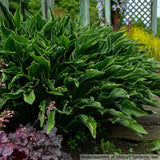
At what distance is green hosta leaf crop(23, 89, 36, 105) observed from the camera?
1.89 meters

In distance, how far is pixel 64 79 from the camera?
2.16 m

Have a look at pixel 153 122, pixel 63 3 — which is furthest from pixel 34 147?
pixel 63 3

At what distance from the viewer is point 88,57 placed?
7.69 feet

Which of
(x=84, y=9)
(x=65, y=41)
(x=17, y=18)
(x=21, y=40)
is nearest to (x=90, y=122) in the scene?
(x=65, y=41)

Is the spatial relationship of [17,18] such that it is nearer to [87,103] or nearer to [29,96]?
[29,96]

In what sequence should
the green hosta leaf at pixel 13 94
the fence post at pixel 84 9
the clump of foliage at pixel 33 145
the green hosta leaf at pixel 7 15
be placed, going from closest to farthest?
the clump of foliage at pixel 33 145 → the green hosta leaf at pixel 13 94 → the green hosta leaf at pixel 7 15 → the fence post at pixel 84 9

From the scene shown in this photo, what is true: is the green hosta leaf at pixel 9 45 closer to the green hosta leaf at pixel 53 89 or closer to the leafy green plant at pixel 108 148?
the green hosta leaf at pixel 53 89

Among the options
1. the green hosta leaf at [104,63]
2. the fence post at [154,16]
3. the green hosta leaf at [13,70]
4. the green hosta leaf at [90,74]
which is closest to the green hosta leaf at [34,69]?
the green hosta leaf at [13,70]

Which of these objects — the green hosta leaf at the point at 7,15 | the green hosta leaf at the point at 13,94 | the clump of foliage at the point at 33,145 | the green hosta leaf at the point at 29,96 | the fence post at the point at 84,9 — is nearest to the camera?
the clump of foliage at the point at 33,145

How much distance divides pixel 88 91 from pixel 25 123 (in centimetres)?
64

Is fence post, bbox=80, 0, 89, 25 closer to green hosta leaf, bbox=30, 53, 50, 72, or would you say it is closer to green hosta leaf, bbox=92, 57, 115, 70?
green hosta leaf, bbox=92, 57, 115, 70

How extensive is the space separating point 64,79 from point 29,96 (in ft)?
1.13

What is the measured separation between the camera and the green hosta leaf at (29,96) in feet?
6.19

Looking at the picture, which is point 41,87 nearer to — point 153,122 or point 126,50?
point 126,50
